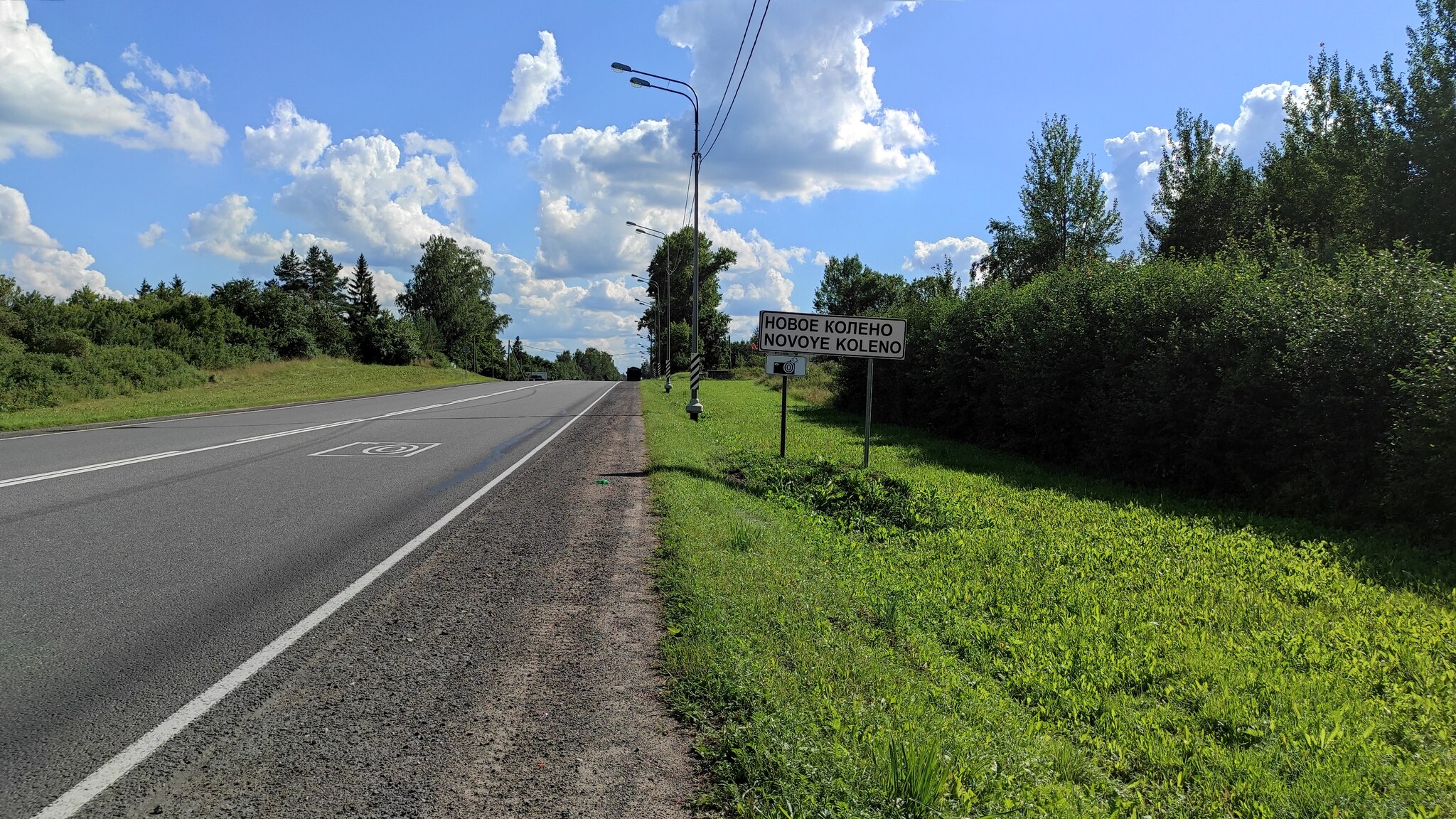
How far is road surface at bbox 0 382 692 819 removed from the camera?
3135 mm

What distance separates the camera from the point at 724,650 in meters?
4.42

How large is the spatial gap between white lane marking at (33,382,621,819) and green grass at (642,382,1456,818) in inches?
86.6

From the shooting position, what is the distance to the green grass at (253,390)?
20766 millimetres

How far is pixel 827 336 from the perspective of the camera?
12242 mm

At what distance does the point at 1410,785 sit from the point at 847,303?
9963 cm

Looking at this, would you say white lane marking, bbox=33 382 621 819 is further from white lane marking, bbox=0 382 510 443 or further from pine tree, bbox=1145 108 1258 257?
pine tree, bbox=1145 108 1258 257

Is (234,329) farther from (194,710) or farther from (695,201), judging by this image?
(194,710)

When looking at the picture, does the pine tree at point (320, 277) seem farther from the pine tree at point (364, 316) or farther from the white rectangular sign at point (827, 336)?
the white rectangular sign at point (827, 336)

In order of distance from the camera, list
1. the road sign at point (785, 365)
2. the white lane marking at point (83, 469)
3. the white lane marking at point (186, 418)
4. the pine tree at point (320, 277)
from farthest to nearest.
→ the pine tree at point (320, 277)
the white lane marking at point (186, 418)
the road sign at point (785, 365)
the white lane marking at point (83, 469)

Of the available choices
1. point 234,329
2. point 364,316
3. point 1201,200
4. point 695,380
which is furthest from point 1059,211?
point 364,316

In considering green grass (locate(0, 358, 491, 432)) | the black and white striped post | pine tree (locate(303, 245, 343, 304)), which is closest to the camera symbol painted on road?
the black and white striped post

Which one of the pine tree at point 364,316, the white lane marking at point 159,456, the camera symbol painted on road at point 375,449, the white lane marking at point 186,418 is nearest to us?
the white lane marking at point 159,456

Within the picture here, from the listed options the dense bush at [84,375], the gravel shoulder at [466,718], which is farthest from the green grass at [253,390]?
the gravel shoulder at [466,718]

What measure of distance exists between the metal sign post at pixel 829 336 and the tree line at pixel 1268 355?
3771 mm
